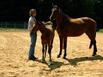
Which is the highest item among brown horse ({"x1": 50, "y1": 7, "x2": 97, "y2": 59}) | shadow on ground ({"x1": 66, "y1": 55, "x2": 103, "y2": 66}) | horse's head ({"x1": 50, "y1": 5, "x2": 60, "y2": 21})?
horse's head ({"x1": 50, "y1": 5, "x2": 60, "y2": 21})

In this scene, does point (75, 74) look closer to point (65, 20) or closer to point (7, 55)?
point (65, 20)

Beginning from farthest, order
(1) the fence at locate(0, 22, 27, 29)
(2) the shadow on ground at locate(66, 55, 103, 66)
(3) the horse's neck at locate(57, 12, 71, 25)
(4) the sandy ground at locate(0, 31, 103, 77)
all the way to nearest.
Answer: (1) the fence at locate(0, 22, 27, 29)
(3) the horse's neck at locate(57, 12, 71, 25)
(2) the shadow on ground at locate(66, 55, 103, 66)
(4) the sandy ground at locate(0, 31, 103, 77)

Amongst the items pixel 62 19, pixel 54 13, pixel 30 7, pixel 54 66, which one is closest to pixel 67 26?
pixel 62 19

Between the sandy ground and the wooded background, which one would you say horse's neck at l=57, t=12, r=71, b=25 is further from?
the wooded background

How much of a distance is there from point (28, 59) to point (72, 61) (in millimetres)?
1740

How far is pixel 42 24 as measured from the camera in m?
12.8

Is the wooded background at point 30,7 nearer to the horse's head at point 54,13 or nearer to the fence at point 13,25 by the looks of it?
the fence at point 13,25

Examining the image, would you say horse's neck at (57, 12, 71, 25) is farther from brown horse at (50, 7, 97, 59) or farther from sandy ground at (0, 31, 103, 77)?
sandy ground at (0, 31, 103, 77)

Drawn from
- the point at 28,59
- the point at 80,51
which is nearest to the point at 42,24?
the point at 28,59

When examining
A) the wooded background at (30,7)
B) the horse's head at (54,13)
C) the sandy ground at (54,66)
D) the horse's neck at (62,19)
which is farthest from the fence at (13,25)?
the horse's head at (54,13)

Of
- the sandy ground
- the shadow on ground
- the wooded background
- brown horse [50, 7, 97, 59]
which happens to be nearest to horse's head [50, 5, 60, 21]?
brown horse [50, 7, 97, 59]

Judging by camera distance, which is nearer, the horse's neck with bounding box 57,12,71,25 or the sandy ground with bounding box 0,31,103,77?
the sandy ground with bounding box 0,31,103,77

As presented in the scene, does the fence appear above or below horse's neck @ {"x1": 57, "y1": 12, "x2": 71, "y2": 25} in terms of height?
below

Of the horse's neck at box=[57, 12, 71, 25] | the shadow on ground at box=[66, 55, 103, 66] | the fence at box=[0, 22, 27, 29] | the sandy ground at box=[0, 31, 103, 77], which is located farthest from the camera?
the fence at box=[0, 22, 27, 29]
